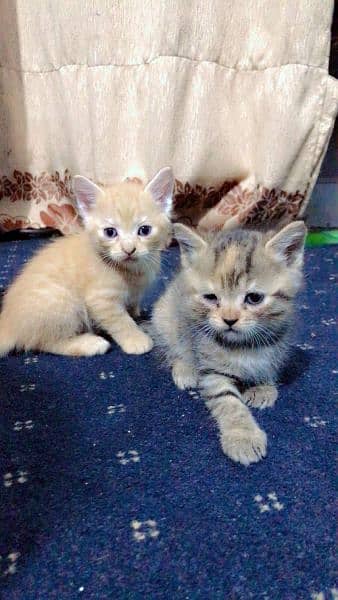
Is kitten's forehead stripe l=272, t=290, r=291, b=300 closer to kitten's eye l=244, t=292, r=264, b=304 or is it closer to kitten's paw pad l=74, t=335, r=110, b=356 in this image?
kitten's eye l=244, t=292, r=264, b=304

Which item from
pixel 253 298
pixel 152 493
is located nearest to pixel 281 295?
pixel 253 298

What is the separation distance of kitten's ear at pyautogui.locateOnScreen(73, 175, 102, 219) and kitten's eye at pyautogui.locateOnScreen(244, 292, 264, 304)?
56cm

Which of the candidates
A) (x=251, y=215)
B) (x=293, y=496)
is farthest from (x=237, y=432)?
(x=251, y=215)

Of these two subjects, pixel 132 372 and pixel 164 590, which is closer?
pixel 164 590

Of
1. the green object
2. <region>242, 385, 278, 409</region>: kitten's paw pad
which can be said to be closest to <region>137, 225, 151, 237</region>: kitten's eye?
<region>242, 385, 278, 409</region>: kitten's paw pad

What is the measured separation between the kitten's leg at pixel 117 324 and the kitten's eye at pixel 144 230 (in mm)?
185

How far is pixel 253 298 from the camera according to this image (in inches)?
33.5

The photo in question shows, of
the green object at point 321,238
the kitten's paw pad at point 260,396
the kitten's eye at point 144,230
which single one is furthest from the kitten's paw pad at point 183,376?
the green object at point 321,238

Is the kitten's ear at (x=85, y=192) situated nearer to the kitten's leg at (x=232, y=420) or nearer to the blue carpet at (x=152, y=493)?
the blue carpet at (x=152, y=493)

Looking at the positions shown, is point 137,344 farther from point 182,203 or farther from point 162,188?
point 182,203

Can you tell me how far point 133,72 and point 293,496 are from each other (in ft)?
4.85

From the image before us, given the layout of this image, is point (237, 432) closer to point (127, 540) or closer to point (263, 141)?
point (127, 540)

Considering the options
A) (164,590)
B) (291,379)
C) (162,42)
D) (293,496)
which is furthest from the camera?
(162,42)

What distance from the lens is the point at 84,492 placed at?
0.72 metres
